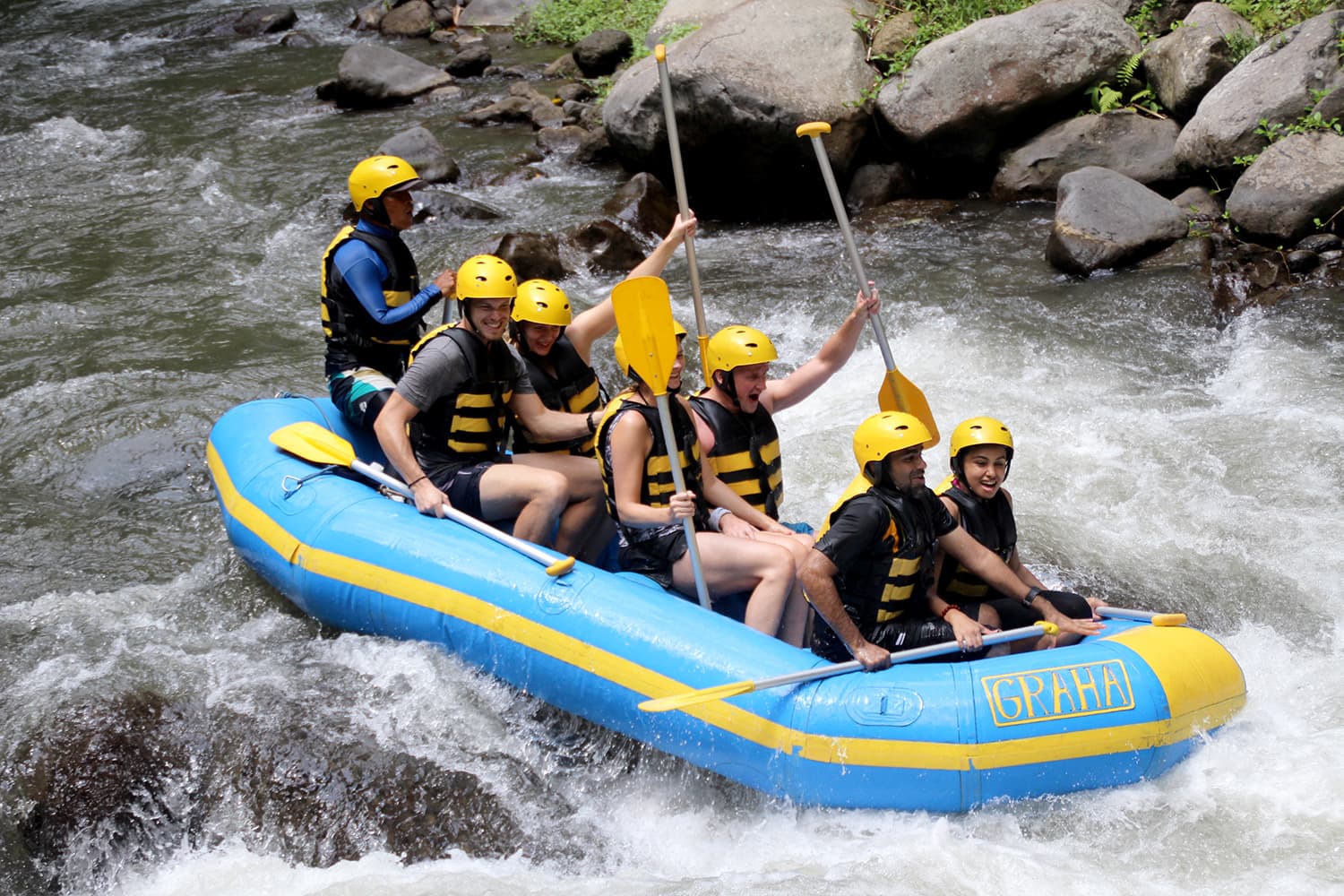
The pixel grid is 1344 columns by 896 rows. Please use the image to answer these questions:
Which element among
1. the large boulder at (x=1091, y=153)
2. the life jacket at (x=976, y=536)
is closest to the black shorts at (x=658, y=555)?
the life jacket at (x=976, y=536)

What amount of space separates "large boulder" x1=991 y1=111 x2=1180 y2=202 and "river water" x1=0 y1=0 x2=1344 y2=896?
0.28 meters

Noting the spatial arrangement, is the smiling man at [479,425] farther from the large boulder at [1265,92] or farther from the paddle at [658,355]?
the large boulder at [1265,92]

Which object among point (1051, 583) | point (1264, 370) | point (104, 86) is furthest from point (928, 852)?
point (104, 86)

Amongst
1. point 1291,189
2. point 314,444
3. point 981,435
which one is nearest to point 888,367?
point 981,435

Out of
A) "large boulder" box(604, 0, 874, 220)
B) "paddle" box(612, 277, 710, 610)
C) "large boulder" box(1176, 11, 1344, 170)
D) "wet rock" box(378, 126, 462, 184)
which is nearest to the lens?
"paddle" box(612, 277, 710, 610)

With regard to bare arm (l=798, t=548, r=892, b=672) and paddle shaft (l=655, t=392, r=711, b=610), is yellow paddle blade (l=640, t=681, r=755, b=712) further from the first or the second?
paddle shaft (l=655, t=392, r=711, b=610)

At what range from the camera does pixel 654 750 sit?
4.31m

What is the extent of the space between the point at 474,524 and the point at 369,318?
125cm

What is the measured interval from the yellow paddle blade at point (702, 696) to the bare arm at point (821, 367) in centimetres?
122

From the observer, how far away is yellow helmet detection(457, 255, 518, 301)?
183 inches

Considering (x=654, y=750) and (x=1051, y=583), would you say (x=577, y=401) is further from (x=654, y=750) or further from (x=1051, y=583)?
(x=1051, y=583)

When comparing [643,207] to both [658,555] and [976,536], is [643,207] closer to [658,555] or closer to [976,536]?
[658,555]

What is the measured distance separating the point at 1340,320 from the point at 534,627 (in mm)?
5216

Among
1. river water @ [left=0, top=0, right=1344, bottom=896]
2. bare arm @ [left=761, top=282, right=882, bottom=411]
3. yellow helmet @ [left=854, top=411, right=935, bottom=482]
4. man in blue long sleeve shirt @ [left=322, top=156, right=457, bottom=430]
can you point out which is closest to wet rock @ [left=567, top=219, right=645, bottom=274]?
river water @ [left=0, top=0, right=1344, bottom=896]
